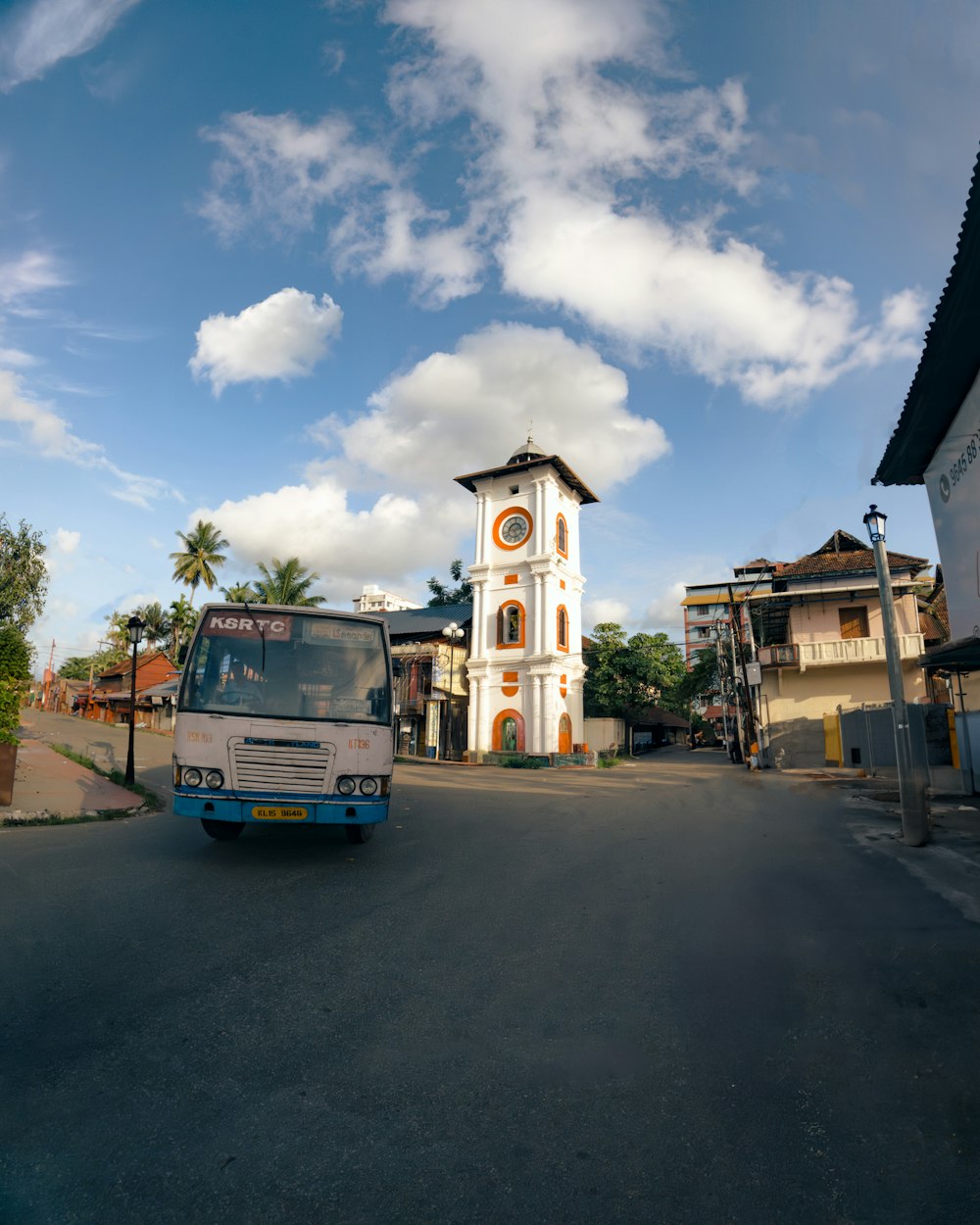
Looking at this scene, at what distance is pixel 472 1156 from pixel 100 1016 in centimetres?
240

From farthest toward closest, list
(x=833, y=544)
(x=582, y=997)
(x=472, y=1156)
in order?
(x=833, y=544), (x=582, y=997), (x=472, y=1156)

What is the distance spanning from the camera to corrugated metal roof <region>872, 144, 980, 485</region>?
619cm

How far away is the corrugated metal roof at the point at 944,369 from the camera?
6.19 m

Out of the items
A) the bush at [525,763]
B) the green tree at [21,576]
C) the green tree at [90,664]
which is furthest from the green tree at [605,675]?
the green tree at [90,664]

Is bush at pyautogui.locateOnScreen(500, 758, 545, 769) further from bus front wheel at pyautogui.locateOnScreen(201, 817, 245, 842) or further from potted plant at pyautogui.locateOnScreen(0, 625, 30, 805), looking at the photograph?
bus front wheel at pyautogui.locateOnScreen(201, 817, 245, 842)

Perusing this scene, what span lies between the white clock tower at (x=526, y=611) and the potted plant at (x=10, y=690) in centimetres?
2546

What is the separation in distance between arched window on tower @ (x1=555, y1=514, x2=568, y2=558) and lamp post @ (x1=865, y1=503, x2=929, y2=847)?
27.9 m

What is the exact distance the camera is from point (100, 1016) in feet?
12.8

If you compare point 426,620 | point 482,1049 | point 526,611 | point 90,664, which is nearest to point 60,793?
point 482,1049

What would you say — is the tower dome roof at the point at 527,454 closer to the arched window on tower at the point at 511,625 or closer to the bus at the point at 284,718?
the arched window on tower at the point at 511,625

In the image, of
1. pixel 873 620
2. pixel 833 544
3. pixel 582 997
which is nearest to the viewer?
pixel 582 997

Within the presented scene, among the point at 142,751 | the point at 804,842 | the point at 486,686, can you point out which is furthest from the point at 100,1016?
the point at 486,686

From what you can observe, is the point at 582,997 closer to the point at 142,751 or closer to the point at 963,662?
the point at 963,662

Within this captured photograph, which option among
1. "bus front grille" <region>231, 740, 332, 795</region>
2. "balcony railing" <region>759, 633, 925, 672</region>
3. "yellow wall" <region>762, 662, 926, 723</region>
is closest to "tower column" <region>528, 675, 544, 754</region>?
"yellow wall" <region>762, 662, 926, 723</region>
